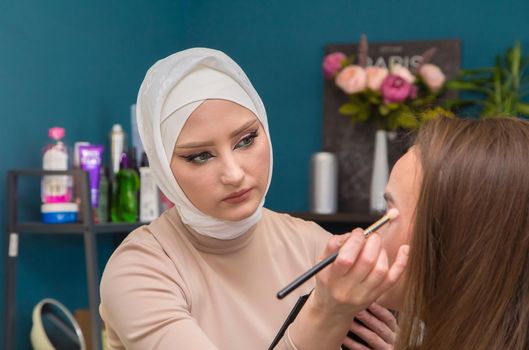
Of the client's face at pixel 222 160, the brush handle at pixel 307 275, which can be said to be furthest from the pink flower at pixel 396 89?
the brush handle at pixel 307 275

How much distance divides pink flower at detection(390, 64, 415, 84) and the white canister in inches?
16.2

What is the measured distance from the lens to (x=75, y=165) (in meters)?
2.48

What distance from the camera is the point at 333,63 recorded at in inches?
117

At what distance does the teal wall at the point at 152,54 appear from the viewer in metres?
2.46

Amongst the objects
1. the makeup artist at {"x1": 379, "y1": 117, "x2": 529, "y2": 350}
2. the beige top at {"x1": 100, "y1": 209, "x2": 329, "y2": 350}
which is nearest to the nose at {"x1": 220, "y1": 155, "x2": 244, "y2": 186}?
the beige top at {"x1": 100, "y1": 209, "x2": 329, "y2": 350}

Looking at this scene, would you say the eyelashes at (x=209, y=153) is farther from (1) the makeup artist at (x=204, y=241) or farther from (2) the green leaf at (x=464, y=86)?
(2) the green leaf at (x=464, y=86)

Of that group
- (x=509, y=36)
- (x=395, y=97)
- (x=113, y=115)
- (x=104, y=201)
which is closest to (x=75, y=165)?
(x=104, y=201)

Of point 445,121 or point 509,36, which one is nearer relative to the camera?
point 445,121

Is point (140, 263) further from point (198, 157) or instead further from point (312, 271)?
point (312, 271)

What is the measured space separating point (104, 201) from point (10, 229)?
330mm

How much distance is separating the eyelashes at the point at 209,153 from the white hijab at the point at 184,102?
0.03 m

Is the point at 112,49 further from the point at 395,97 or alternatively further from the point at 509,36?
the point at 509,36

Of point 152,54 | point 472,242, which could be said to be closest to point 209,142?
point 472,242

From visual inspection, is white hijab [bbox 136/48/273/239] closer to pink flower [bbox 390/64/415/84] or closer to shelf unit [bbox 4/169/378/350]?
shelf unit [bbox 4/169/378/350]
